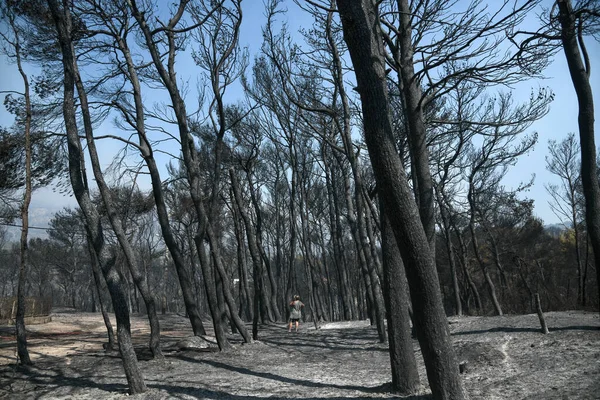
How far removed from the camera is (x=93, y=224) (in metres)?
7.42

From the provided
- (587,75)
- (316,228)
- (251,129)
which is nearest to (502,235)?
(316,228)

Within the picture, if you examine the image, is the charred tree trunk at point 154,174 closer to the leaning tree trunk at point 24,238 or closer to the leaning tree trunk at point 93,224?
the leaning tree trunk at point 24,238

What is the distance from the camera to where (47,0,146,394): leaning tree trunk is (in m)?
6.97

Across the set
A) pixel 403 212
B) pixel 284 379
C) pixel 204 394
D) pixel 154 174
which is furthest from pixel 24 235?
pixel 403 212

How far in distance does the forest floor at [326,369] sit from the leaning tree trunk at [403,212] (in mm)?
1167

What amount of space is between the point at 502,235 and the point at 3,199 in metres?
24.9

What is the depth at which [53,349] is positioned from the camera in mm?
11656

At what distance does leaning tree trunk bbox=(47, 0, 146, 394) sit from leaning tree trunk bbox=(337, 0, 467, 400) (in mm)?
4608

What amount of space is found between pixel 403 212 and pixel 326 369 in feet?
15.5

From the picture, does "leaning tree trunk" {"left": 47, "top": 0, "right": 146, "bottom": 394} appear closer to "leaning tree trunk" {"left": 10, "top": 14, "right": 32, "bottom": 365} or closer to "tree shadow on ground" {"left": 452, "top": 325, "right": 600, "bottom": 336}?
"leaning tree trunk" {"left": 10, "top": 14, "right": 32, "bottom": 365}

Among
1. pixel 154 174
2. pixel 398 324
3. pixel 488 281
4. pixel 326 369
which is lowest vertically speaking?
pixel 326 369

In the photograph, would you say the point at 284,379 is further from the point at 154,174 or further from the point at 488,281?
the point at 488,281

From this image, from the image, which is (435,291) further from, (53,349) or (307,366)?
(53,349)

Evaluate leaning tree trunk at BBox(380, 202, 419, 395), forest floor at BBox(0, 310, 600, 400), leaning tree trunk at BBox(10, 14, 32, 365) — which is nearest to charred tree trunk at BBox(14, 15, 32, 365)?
leaning tree trunk at BBox(10, 14, 32, 365)
